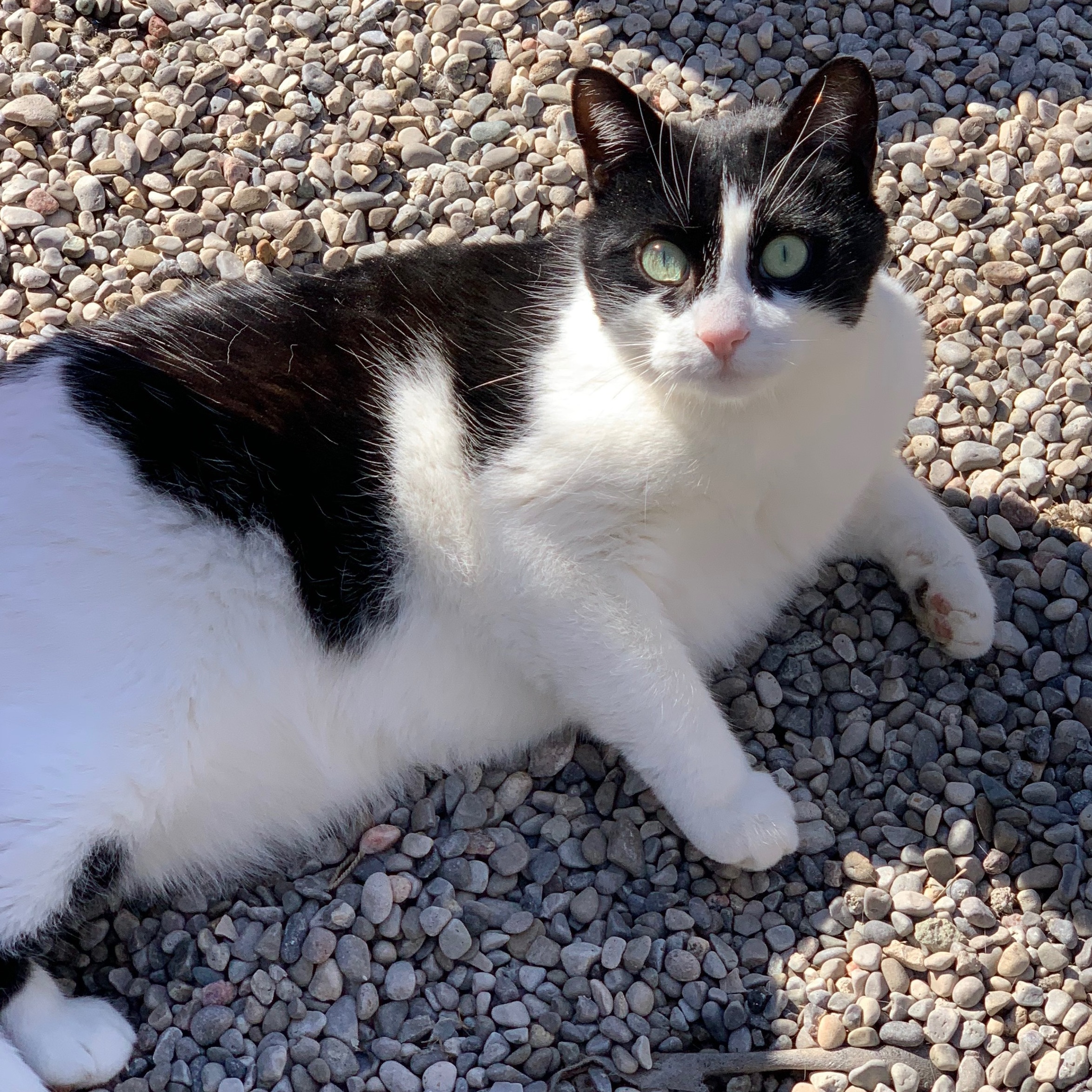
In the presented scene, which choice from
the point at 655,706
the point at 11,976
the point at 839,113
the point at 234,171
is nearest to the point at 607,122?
the point at 839,113

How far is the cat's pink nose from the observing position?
1.94 meters

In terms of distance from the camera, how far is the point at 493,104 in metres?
3.36

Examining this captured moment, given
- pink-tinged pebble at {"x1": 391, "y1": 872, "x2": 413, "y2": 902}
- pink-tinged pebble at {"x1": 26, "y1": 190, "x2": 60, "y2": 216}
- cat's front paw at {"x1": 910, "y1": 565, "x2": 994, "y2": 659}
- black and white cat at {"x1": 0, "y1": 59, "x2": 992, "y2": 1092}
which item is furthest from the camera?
pink-tinged pebble at {"x1": 26, "y1": 190, "x2": 60, "y2": 216}

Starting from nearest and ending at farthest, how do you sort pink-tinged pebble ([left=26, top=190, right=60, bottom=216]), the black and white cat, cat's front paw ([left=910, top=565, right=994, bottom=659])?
1. the black and white cat
2. cat's front paw ([left=910, top=565, right=994, bottom=659])
3. pink-tinged pebble ([left=26, top=190, right=60, bottom=216])

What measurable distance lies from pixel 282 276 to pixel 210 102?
1095mm

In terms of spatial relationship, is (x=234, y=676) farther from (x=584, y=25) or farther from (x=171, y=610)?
(x=584, y=25)

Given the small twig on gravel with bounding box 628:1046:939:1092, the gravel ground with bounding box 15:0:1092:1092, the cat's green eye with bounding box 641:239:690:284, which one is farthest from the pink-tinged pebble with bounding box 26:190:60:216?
the small twig on gravel with bounding box 628:1046:939:1092

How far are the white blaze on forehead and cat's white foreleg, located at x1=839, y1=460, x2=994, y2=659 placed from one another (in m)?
0.83

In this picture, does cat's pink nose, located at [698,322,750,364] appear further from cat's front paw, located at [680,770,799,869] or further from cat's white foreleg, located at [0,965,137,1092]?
cat's white foreleg, located at [0,965,137,1092]

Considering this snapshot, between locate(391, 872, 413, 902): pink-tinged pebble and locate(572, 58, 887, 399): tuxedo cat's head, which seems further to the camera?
locate(391, 872, 413, 902): pink-tinged pebble

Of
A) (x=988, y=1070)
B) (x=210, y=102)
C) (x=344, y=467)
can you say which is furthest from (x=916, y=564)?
(x=210, y=102)

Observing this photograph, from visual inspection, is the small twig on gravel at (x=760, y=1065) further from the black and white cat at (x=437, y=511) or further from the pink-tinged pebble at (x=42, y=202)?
the pink-tinged pebble at (x=42, y=202)

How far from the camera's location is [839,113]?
2053 mm

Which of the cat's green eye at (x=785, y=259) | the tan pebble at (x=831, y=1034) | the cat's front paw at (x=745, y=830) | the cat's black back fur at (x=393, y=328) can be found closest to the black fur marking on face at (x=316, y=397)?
the cat's black back fur at (x=393, y=328)
